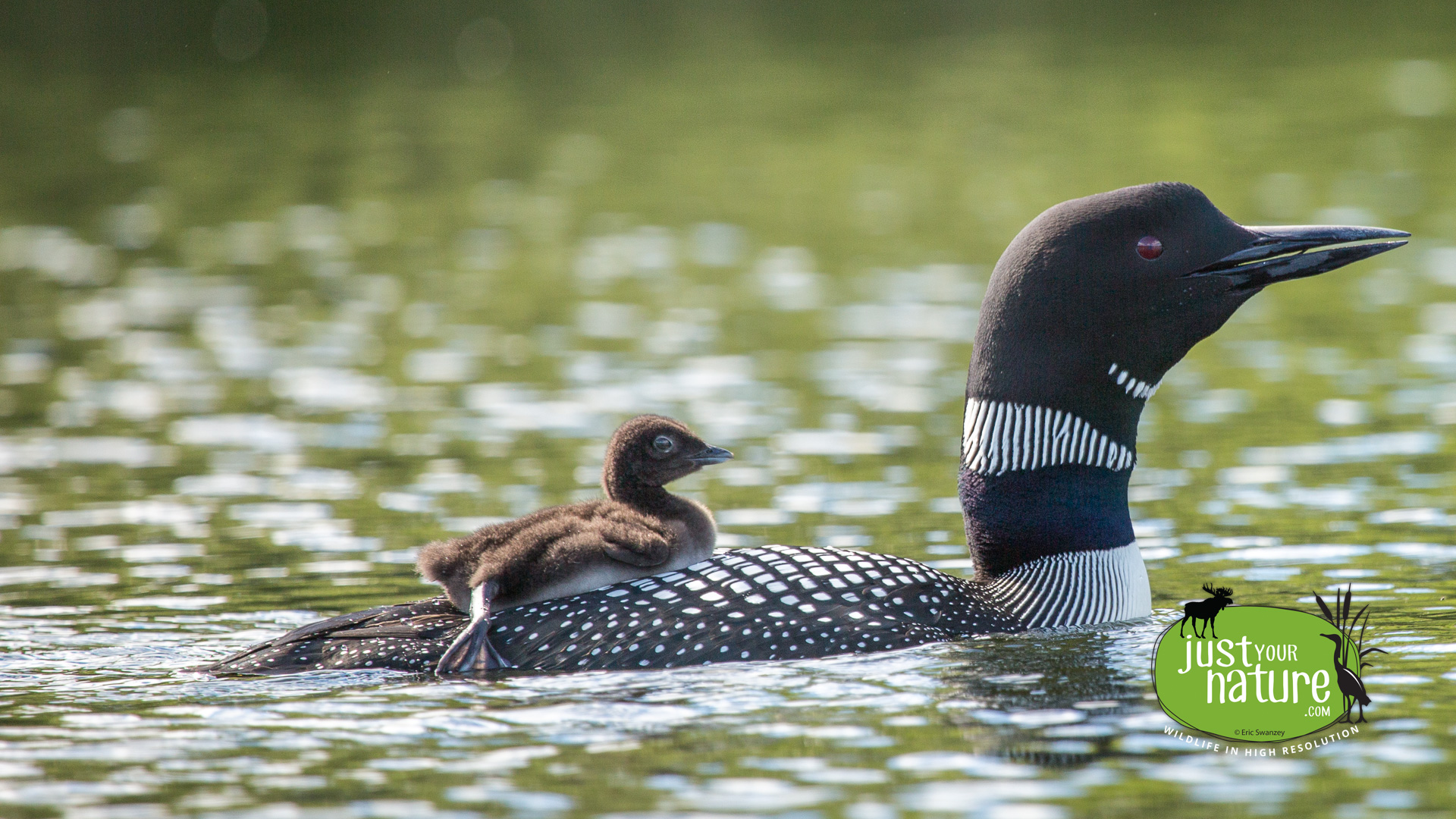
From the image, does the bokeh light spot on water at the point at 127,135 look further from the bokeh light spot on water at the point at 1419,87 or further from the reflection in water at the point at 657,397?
the bokeh light spot on water at the point at 1419,87

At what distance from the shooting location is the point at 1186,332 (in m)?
6.33

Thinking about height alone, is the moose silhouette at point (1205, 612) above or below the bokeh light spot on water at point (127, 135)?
below

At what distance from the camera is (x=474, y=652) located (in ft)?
18.9

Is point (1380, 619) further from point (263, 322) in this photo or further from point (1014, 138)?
point (1014, 138)

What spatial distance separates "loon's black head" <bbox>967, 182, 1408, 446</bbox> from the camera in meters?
6.23

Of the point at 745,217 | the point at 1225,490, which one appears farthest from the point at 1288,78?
the point at 1225,490

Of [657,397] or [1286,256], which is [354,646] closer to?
[1286,256]

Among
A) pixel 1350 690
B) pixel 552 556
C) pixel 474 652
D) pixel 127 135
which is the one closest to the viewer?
pixel 1350 690

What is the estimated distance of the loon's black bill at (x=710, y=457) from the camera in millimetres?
6406

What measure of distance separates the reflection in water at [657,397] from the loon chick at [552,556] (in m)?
0.25

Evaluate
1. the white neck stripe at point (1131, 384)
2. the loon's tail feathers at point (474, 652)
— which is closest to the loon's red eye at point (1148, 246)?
the white neck stripe at point (1131, 384)

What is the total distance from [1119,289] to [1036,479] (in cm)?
61

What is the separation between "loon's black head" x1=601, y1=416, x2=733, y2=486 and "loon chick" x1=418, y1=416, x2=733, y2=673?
9cm

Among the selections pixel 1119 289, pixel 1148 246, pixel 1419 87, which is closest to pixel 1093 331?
pixel 1119 289
